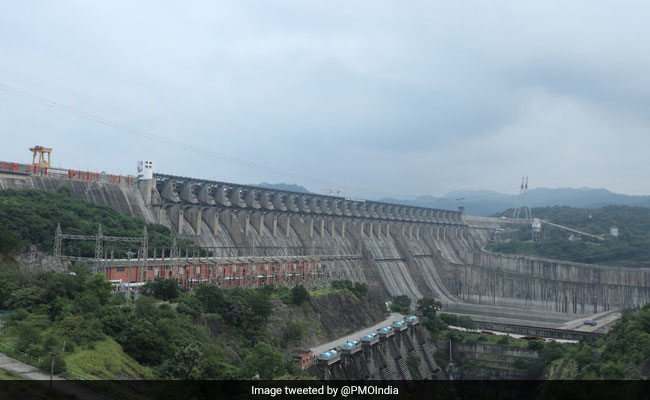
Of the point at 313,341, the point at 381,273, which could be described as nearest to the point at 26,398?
the point at 313,341

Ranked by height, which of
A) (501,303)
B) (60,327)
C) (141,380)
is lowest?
(501,303)

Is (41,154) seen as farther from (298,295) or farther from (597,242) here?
(597,242)

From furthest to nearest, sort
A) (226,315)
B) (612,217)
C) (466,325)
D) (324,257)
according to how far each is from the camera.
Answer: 1. (612,217)
2. (324,257)
3. (466,325)
4. (226,315)

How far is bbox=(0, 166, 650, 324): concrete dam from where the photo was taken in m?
65.9

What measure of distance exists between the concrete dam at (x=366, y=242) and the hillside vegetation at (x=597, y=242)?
567 inches

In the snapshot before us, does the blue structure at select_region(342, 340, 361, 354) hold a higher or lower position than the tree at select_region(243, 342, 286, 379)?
lower

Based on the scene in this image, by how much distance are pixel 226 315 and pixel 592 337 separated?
3537 centimetres

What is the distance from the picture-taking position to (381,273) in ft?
284

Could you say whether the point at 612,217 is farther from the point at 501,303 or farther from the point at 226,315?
the point at 226,315

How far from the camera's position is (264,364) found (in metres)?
32.4

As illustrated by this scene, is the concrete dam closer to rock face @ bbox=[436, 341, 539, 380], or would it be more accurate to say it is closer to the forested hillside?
the forested hillside

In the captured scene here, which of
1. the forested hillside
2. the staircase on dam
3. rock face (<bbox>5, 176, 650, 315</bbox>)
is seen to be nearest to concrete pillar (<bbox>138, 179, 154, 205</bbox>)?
rock face (<bbox>5, 176, 650, 315</bbox>)

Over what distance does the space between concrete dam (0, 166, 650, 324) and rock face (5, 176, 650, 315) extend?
0.15m

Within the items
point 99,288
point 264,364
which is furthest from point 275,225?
point 264,364
